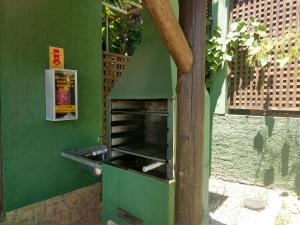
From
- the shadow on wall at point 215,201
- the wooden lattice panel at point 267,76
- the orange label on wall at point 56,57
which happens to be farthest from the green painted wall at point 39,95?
the wooden lattice panel at point 267,76

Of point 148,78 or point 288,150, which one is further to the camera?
point 288,150

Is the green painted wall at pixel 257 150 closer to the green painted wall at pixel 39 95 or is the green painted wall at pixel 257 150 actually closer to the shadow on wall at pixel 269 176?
the shadow on wall at pixel 269 176

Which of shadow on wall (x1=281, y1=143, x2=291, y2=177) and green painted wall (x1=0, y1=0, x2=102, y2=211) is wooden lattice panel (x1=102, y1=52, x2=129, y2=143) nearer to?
green painted wall (x1=0, y1=0, x2=102, y2=211)

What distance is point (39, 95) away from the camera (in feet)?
10.1

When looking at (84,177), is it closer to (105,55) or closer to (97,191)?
(97,191)

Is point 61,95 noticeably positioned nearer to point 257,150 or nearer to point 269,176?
point 257,150

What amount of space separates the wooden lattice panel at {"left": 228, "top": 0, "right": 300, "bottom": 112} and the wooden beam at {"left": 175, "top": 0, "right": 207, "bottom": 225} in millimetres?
3410

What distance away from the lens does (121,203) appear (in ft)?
8.68

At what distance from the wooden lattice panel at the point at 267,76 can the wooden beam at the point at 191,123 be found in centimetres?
341

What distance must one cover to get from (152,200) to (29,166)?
1.66 m

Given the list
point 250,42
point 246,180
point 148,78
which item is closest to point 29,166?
point 148,78

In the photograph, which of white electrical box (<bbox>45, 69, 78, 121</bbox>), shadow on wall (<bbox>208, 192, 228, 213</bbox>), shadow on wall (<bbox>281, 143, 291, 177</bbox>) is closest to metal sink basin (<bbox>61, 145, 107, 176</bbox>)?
white electrical box (<bbox>45, 69, 78, 121</bbox>)

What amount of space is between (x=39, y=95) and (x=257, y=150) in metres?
3.90

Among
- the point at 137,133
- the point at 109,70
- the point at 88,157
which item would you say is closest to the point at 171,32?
the point at 137,133
